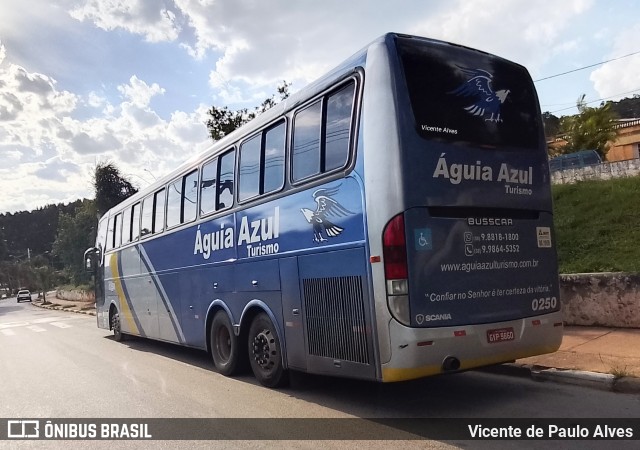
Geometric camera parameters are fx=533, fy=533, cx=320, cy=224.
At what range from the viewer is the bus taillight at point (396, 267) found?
4.86 metres

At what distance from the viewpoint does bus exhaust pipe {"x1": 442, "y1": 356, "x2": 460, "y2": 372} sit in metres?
4.96

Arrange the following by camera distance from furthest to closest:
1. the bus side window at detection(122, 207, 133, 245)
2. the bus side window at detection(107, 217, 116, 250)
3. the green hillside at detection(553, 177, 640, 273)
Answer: the bus side window at detection(107, 217, 116, 250), the bus side window at detection(122, 207, 133, 245), the green hillside at detection(553, 177, 640, 273)

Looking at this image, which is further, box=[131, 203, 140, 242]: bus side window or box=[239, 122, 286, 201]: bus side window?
box=[131, 203, 140, 242]: bus side window

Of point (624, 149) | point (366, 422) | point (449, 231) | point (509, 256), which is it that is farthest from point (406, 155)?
point (624, 149)

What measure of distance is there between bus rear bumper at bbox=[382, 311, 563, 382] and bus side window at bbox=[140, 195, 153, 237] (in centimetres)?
765

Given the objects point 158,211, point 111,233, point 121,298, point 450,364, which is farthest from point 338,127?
point 111,233

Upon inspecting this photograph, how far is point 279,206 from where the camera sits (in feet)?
21.6

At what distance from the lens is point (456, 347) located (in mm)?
5027

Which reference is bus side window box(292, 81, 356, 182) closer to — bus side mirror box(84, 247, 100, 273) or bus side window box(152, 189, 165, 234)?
bus side window box(152, 189, 165, 234)

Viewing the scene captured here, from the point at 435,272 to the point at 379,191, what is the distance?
0.93 m

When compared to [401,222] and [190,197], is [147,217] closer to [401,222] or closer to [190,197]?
[190,197]

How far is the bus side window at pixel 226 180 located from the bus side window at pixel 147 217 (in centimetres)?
354

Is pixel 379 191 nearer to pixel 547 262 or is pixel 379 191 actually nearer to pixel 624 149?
pixel 547 262

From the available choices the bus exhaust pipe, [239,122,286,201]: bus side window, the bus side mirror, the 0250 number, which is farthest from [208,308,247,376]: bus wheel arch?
the bus side mirror
